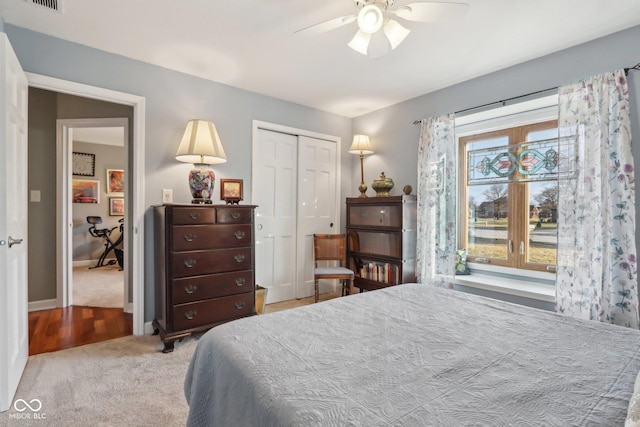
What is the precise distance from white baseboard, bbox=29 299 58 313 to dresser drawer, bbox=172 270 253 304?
2179mm

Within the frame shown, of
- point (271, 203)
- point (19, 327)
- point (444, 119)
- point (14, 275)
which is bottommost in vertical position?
point (19, 327)

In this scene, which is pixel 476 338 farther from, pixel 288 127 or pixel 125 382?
pixel 288 127

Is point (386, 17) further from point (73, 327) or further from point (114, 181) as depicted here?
point (114, 181)

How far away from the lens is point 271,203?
12.3 feet

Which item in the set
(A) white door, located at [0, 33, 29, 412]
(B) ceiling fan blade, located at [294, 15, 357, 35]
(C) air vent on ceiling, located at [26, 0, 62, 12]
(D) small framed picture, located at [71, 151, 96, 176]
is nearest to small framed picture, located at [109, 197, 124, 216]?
(D) small framed picture, located at [71, 151, 96, 176]

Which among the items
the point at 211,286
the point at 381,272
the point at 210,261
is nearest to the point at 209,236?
the point at 210,261

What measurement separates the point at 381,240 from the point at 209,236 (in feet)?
6.33

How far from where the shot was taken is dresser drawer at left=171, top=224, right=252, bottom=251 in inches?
99.5

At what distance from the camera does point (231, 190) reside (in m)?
3.03

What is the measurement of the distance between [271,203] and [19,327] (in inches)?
92.6

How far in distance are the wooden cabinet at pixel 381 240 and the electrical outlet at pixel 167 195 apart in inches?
79.9

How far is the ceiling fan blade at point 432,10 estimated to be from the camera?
1.62 metres

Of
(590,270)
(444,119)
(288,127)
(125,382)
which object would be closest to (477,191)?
(444,119)

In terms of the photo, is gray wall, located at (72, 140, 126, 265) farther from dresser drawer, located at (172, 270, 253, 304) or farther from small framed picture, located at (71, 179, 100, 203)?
dresser drawer, located at (172, 270, 253, 304)
